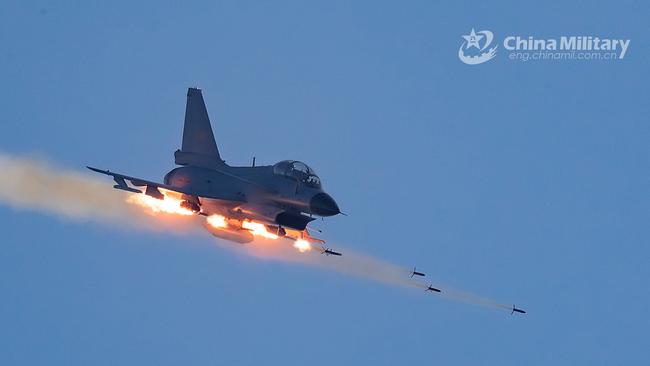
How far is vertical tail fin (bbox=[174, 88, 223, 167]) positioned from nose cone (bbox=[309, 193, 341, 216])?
7.25 metres

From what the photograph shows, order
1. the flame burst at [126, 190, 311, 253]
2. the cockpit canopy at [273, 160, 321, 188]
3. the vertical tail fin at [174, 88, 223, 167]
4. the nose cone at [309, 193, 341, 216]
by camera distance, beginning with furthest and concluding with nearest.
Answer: the vertical tail fin at [174, 88, 223, 167] < the flame burst at [126, 190, 311, 253] < the cockpit canopy at [273, 160, 321, 188] < the nose cone at [309, 193, 341, 216]

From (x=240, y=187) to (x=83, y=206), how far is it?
9779 millimetres

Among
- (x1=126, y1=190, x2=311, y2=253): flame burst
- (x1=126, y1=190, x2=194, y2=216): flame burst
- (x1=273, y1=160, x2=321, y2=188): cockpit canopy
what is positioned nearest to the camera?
(x1=273, y1=160, x2=321, y2=188): cockpit canopy

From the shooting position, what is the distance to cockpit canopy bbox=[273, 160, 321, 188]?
10112cm

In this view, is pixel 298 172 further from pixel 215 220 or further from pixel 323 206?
pixel 215 220

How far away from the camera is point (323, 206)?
99938 mm

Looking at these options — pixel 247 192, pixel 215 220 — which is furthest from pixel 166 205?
pixel 247 192

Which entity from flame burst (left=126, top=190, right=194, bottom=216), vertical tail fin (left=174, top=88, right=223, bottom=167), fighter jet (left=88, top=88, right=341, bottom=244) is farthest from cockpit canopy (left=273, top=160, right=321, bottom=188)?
flame burst (left=126, top=190, right=194, bottom=216)

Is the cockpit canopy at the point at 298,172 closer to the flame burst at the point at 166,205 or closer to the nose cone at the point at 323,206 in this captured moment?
the nose cone at the point at 323,206

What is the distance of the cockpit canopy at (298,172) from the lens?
101125mm

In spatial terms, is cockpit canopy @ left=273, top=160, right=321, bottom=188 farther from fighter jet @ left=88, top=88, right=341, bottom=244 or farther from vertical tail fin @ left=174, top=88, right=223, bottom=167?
vertical tail fin @ left=174, top=88, right=223, bottom=167

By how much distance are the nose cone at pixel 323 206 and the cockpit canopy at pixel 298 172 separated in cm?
117

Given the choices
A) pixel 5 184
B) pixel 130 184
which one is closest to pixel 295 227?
pixel 130 184

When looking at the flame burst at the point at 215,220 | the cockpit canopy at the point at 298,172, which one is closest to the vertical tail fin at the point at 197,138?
the flame burst at the point at 215,220
